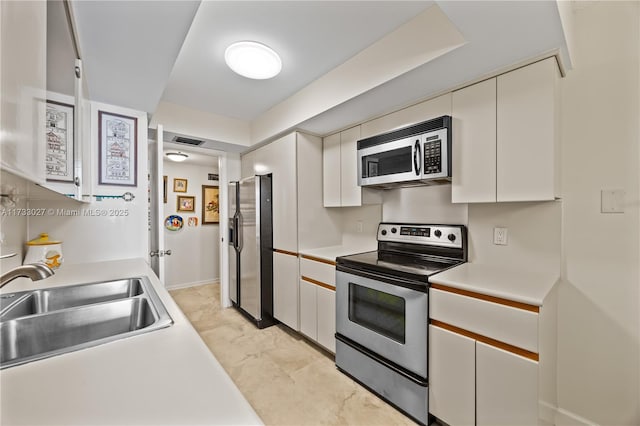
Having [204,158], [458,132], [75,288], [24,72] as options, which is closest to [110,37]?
[24,72]

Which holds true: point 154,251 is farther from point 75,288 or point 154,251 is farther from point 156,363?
point 156,363

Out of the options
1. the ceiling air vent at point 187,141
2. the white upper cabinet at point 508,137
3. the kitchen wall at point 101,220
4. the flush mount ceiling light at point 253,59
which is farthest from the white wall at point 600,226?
the ceiling air vent at point 187,141

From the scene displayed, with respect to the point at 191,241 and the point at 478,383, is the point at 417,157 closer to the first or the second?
the point at 478,383

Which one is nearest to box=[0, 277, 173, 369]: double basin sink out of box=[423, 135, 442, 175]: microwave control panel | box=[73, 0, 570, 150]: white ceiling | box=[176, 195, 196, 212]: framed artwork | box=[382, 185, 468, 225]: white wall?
box=[73, 0, 570, 150]: white ceiling

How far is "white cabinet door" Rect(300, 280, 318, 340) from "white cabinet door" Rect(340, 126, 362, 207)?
2.86 ft

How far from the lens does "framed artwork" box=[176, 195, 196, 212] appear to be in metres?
4.58

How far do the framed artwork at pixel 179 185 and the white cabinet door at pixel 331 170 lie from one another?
2984mm

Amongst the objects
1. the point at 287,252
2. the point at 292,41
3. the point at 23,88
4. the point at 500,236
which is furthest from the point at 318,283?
the point at 23,88

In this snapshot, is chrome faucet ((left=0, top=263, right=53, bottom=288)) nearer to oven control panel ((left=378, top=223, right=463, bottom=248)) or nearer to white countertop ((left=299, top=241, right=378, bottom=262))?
white countertop ((left=299, top=241, right=378, bottom=262))

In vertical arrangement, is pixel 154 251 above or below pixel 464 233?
below

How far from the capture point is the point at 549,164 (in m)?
1.41

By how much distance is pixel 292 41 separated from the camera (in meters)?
1.75

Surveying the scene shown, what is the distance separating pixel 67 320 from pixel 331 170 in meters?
2.18

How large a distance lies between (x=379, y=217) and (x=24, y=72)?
2342 mm
